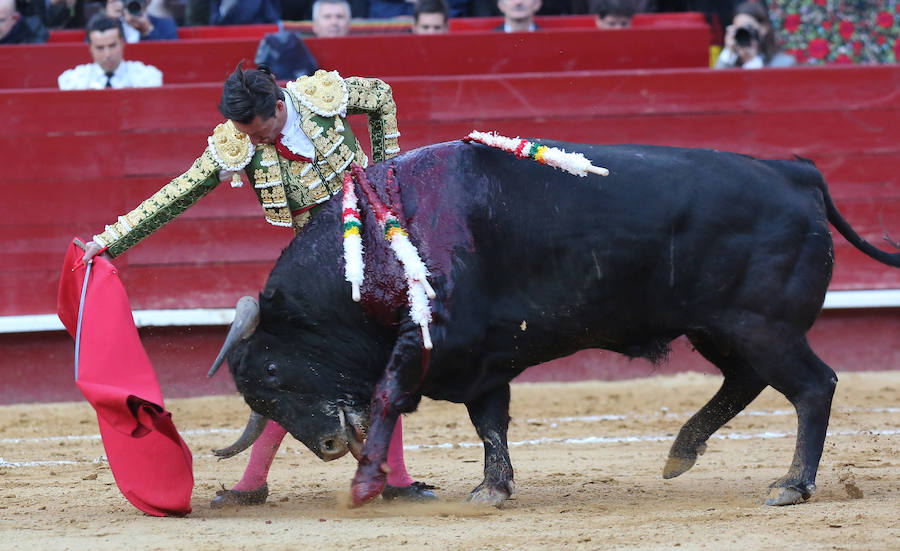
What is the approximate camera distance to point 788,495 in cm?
375

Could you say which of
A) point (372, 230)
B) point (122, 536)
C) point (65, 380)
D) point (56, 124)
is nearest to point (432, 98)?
point (56, 124)

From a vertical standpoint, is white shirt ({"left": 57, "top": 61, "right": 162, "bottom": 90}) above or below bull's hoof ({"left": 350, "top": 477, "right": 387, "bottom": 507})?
above

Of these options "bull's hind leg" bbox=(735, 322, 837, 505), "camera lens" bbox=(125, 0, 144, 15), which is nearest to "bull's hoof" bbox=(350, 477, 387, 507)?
"bull's hind leg" bbox=(735, 322, 837, 505)

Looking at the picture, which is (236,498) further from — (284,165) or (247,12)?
(247,12)

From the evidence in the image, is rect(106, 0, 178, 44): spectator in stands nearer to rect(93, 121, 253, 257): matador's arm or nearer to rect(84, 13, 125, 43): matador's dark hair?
rect(84, 13, 125, 43): matador's dark hair

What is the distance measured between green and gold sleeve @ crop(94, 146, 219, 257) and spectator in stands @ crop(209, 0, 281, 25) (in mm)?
3732

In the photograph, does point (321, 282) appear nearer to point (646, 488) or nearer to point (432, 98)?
point (646, 488)

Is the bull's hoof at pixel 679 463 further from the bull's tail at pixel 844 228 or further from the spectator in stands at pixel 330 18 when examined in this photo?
the spectator in stands at pixel 330 18

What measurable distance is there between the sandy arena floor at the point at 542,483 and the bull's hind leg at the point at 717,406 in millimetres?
94

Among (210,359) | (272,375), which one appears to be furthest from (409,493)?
(210,359)

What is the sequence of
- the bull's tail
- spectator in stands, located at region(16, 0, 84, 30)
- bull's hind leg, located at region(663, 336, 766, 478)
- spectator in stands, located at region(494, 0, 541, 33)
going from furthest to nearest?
1. spectator in stands, located at region(16, 0, 84, 30)
2. spectator in stands, located at region(494, 0, 541, 33)
3. bull's hind leg, located at region(663, 336, 766, 478)
4. the bull's tail

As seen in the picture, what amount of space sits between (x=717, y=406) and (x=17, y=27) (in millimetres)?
4348

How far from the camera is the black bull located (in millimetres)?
3771

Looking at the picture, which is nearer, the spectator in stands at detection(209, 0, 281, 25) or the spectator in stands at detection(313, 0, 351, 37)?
the spectator in stands at detection(313, 0, 351, 37)
